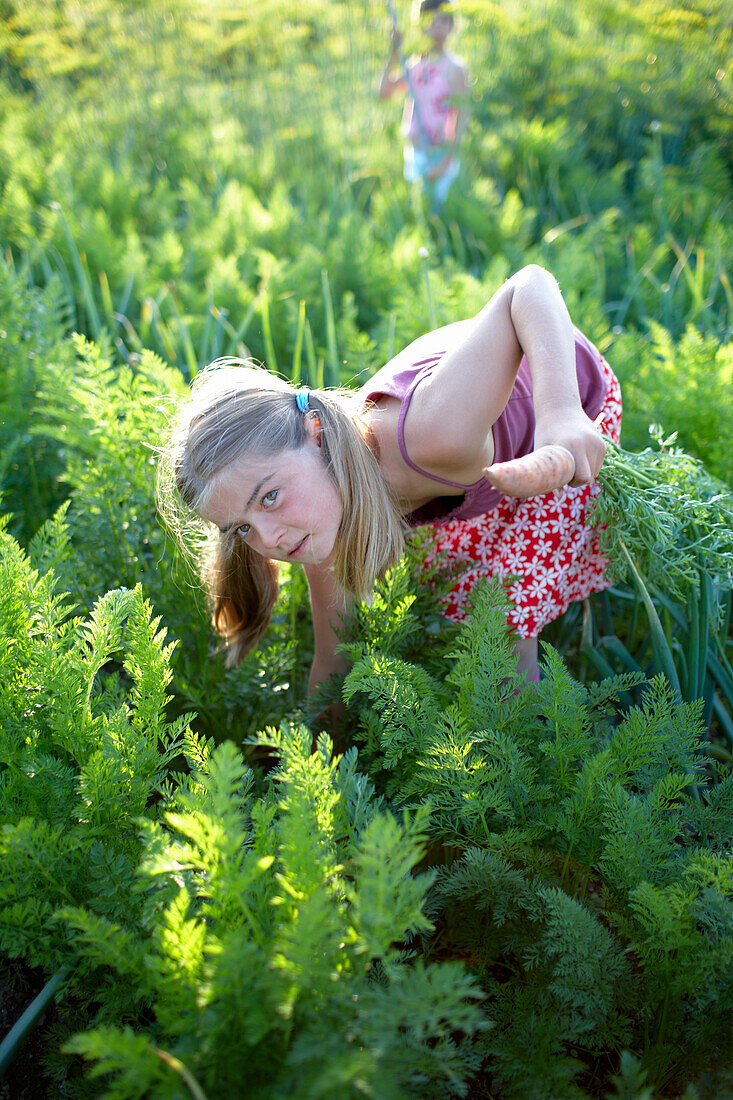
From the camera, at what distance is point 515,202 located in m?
3.74

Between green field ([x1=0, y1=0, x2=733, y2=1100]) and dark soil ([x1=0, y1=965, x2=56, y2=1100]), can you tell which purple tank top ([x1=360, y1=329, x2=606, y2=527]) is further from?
dark soil ([x1=0, y1=965, x2=56, y2=1100])

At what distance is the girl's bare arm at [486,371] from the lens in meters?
1.33

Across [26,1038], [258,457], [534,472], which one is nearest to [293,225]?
[258,457]

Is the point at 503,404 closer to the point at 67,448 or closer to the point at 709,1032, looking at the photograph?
the point at 709,1032

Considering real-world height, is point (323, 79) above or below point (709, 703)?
above

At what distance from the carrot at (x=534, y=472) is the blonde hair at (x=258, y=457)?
18.0 inches

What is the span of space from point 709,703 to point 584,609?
1.23ft

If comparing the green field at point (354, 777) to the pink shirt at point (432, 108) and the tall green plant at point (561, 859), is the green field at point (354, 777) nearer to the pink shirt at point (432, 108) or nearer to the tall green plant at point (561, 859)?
the tall green plant at point (561, 859)

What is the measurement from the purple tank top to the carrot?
463 millimetres

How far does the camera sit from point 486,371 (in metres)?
1.42

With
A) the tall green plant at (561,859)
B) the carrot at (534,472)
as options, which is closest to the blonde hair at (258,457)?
the tall green plant at (561,859)

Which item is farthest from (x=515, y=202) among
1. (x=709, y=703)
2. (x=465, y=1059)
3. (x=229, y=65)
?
(x=229, y=65)

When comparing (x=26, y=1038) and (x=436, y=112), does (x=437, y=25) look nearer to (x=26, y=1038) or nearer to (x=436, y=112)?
(x=436, y=112)

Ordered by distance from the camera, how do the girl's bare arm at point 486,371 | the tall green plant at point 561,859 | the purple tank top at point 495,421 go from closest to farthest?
the tall green plant at point 561,859 → the girl's bare arm at point 486,371 → the purple tank top at point 495,421
